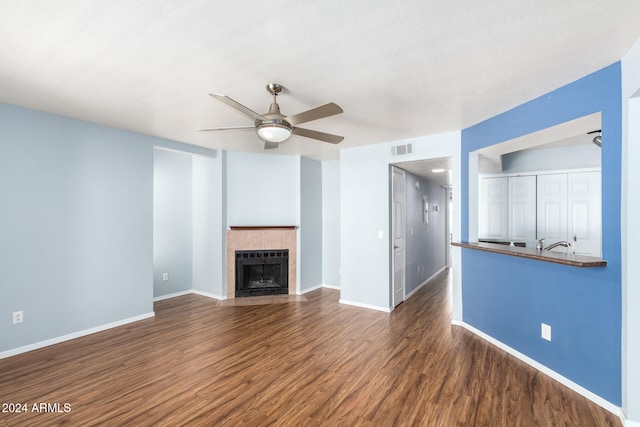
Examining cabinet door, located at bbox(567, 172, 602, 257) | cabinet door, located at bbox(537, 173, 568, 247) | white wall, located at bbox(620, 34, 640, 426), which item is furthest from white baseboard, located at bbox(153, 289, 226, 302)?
cabinet door, located at bbox(567, 172, 602, 257)

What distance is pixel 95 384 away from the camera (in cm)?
237

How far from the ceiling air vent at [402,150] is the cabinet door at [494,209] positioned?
1.82 metres

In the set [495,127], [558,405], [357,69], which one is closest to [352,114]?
[357,69]

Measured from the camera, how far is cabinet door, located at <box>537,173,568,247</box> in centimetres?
425

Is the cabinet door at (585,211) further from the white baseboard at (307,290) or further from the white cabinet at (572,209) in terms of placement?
the white baseboard at (307,290)

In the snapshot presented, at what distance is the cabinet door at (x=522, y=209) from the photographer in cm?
446

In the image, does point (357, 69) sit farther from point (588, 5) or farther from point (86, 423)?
point (86, 423)

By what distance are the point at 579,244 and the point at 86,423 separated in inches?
231

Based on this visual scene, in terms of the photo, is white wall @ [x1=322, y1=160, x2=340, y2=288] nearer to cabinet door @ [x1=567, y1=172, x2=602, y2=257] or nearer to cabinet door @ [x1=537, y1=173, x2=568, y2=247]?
cabinet door @ [x1=537, y1=173, x2=568, y2=247]

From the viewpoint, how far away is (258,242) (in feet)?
16.5

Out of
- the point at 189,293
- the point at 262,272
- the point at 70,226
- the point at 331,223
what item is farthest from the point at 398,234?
the point at 70,226

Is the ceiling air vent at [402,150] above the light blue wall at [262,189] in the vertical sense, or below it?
above

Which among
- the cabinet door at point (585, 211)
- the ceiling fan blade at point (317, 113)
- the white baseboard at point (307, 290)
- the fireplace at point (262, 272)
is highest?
the ceiling fan blade at point (317, 113)

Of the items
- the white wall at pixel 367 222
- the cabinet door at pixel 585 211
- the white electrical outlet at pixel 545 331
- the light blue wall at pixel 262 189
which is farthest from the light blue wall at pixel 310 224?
the cabinet door at pixel 585 211
